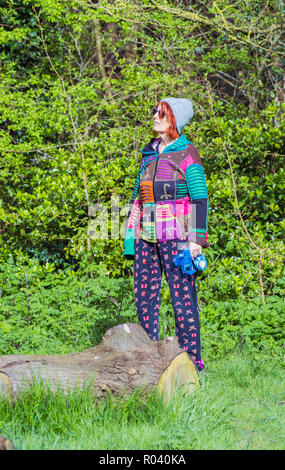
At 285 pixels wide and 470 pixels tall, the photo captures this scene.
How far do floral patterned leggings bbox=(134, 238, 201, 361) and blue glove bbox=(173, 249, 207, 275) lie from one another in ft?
0.33

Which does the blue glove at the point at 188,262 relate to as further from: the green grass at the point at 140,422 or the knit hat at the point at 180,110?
the knit hat at the point at 180,110

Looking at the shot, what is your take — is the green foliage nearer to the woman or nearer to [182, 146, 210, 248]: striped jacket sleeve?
the woman

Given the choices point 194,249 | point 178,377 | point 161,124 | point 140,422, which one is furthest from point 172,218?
point 140,422

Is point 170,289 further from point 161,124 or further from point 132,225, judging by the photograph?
point 161,124

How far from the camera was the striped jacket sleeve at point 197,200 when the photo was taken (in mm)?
4137

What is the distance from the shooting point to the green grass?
3188mm

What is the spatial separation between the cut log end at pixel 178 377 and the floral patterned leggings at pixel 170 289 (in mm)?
398

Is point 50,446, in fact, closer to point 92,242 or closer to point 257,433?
point 257,433

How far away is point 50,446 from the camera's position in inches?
123

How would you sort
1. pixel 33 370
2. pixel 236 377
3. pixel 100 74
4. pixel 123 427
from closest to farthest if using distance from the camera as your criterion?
pixel 123 427
pixel 33 370
pixel 236 377
pixel 100 74

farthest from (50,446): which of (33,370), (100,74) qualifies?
(100,74)

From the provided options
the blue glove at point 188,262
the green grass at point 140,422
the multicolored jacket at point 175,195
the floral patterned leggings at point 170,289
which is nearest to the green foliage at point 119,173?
the floral patterned leggings at point 170,289
